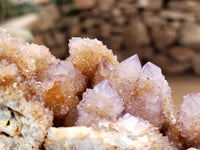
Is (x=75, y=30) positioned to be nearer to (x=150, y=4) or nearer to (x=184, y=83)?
(x=150, y=4)

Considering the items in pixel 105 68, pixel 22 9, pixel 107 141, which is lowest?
pixel 107 141

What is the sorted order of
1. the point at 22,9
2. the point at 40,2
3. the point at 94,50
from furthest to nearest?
1. the point at 40,2
2. the point at 22,9
3. the point at 94,50

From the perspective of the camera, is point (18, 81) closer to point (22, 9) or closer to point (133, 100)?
point (133, 100)

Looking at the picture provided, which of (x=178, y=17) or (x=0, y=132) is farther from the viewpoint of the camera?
(x=178, y=17)

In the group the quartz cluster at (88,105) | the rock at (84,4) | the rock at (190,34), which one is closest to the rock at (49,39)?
the rock at (84,4)

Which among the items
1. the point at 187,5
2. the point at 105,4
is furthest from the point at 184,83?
the point at 105,4

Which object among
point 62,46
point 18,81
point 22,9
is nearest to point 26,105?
point 18,81

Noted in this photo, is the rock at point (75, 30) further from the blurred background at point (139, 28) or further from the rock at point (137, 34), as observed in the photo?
the rock at point (137, 34)
